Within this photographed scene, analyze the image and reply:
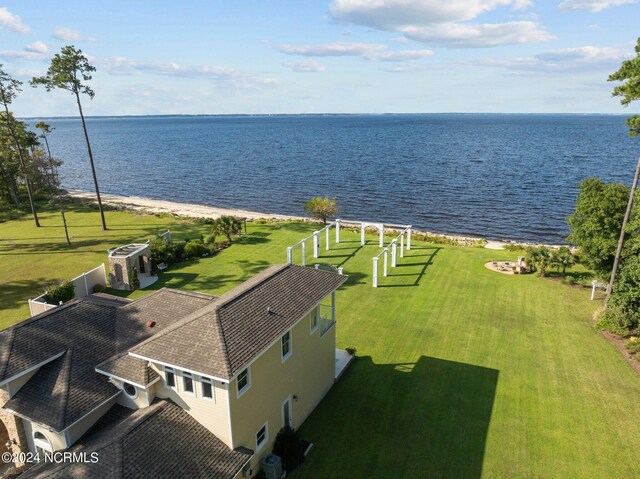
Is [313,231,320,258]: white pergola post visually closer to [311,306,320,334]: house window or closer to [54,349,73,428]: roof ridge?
[311,306,320,334]: house window

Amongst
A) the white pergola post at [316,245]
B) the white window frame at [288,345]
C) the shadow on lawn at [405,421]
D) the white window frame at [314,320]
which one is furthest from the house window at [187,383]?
the white pergola post at [316,245]

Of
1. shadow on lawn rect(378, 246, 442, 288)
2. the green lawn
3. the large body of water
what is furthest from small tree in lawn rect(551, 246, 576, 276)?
the large body of water

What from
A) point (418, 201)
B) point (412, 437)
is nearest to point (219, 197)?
point (418, 201)

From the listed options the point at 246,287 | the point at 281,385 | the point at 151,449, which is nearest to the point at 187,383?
the point at 151,449

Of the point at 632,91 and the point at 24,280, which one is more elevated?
the point at 632,91

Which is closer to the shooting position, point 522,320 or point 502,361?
point 502,361

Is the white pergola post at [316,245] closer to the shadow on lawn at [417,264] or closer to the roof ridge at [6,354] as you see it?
the shadow on lawn at [417,264]

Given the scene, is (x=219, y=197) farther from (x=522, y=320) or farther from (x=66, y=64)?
(x=522, y=320)
